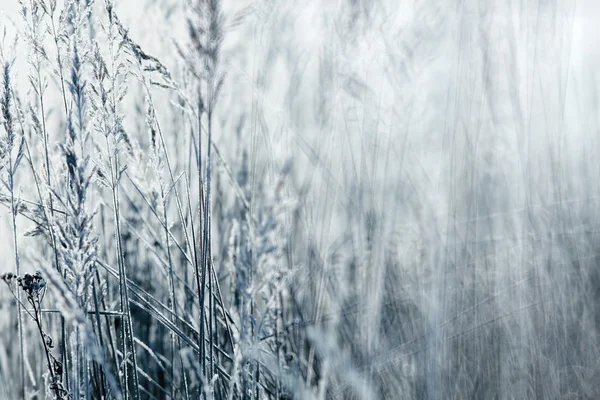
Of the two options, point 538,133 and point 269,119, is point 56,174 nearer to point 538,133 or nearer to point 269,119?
point 269,119

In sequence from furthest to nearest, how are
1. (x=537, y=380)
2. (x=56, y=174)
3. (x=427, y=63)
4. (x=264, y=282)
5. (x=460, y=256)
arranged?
(x=460, y=256)
(x=427, y=63)
(x=537, y=380)
(x=56, y=174)
(x=264, y=282)

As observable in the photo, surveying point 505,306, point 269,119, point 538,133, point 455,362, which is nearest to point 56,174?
point 269,119

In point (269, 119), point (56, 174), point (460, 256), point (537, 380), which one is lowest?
point (537, 380)

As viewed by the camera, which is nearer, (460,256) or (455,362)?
(455,362)

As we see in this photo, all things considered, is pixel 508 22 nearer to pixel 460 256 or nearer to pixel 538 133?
pixel 538 133

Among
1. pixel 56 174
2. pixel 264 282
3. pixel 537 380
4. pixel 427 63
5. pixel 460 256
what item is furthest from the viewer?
pixel 460 256

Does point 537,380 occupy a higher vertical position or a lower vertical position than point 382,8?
lower

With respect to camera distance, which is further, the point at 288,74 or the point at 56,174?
the point at 288,74

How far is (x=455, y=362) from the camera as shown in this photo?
5.37 ft

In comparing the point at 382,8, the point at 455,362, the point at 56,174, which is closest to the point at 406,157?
the point at 382,8

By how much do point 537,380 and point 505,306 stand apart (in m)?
0.27

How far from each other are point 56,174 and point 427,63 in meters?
1.01

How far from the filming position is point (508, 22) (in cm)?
194

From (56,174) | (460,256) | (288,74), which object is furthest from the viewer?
(288,74)
